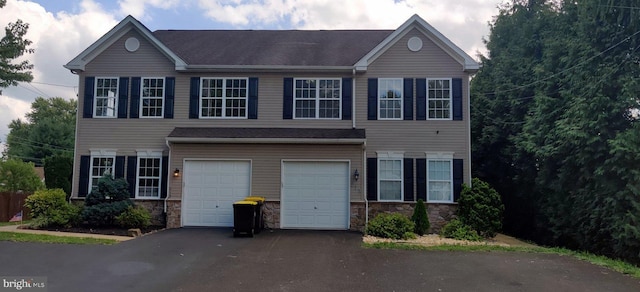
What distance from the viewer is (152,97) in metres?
14.0

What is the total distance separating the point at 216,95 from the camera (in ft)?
45.9

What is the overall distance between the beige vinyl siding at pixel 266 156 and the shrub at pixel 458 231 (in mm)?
2702

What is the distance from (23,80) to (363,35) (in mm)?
12887

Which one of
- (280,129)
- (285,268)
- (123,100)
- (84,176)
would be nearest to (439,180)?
(280,129)

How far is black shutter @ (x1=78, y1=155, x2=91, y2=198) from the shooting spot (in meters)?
13.8

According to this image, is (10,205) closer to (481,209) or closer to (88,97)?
(88,97)

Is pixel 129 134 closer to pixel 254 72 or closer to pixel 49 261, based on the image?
pixel 254 72

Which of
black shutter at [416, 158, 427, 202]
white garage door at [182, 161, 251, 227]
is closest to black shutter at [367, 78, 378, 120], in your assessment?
black shutter at [416, 158, 427, 202]

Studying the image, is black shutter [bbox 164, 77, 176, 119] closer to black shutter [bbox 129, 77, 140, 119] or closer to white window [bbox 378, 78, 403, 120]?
black shutter [bbox 129, 77, 140, 119]

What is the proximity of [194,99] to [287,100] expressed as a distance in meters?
3.12

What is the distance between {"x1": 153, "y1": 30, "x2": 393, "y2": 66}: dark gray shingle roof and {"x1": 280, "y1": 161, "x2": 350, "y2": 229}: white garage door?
11.7 ft

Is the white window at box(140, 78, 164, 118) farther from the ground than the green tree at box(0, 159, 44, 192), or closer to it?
farther from the ground

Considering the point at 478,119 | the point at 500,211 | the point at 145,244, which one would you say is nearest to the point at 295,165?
the point at 145,244

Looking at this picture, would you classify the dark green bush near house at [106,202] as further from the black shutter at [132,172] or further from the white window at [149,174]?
the white window at [149,174]
